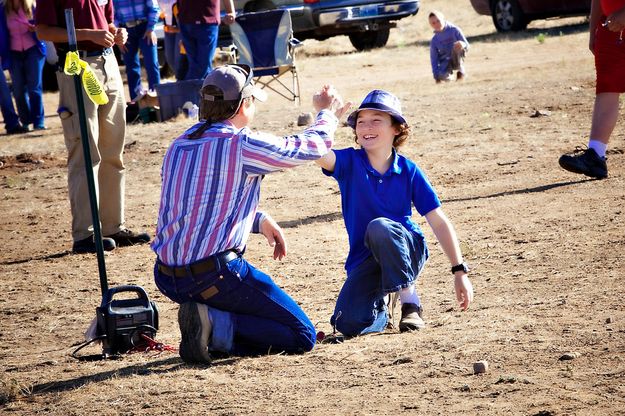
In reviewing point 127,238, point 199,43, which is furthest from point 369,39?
point 127,238

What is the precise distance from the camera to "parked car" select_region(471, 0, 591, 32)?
20.2 metres

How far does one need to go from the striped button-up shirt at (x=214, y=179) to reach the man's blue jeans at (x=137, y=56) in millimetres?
9614

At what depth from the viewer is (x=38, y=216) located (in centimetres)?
989

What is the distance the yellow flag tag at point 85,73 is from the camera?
233 inches

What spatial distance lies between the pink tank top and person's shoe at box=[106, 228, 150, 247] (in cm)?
383

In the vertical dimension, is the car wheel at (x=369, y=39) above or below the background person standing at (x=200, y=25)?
below

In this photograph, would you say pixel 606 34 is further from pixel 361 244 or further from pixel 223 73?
pixel 223 73

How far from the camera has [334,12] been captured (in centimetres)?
1903

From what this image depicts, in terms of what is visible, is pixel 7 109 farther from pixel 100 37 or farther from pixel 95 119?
pixel 100 37

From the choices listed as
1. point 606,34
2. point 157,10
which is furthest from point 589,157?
point 157,10

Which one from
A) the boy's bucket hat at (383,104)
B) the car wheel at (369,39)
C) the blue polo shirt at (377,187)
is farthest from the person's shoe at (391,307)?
the car wheel at (369,39)

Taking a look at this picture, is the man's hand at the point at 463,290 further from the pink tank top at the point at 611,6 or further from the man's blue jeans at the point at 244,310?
the pink tank top at the point at 611,6

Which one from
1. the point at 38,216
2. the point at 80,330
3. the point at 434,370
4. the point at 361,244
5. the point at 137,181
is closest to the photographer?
the point at 434,370

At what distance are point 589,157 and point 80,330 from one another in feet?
13.9
